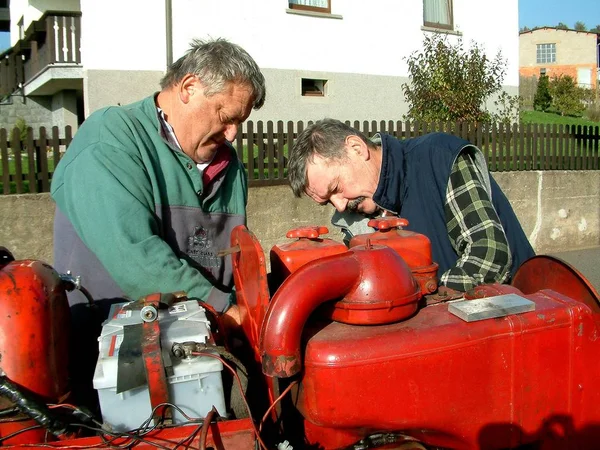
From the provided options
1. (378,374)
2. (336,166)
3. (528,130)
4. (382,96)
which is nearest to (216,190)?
(336,166)

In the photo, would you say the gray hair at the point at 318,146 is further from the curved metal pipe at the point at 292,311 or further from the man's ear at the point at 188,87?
the curved metal pipe at the point at 292,311

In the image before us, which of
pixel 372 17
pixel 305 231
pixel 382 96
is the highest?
pixel 372 17

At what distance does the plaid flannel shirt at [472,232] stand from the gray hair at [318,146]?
46 centimetres

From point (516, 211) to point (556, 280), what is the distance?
7.67 meters

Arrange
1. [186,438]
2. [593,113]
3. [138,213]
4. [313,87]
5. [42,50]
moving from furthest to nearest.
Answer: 1. [593,113]
2. [42,50]
3. [313,87]
4. [138,213]
5. [186,438]

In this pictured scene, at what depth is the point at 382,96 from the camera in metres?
12.5

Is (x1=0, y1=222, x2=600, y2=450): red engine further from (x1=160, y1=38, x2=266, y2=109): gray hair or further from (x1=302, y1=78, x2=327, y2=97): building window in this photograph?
(x1=302, y1=78, x2=327, y2=97): building window

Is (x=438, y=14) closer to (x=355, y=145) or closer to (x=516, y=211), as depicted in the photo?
(x=516, y=211)

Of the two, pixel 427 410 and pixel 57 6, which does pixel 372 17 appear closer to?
pixel 57 6

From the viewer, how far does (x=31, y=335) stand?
1.37 metres

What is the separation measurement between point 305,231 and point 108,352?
2.05ft

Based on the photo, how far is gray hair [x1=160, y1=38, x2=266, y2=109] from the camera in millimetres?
2285

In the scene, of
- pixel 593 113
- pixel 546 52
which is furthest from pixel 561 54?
pixel 593 113

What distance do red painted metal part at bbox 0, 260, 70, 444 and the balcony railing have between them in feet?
43.7
